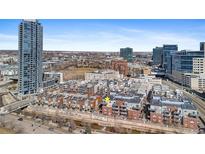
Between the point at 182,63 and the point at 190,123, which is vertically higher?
the point at 182,63

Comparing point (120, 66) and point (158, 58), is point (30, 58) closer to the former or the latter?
point (120, 66)

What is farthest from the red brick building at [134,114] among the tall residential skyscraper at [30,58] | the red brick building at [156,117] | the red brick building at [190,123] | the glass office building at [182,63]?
the tall residential skyscraper at [30,58]

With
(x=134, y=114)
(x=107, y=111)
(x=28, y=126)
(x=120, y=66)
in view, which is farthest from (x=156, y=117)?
(x=120, y=66)

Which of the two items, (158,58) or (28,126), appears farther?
(158,58)

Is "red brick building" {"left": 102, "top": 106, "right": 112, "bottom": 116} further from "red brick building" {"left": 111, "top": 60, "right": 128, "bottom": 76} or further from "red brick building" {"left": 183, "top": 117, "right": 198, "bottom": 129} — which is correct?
"red brick building" {"left": 111, "top": 60, "right": 128, "bottom": 76}

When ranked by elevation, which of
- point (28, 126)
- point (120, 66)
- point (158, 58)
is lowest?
point (28, 126)

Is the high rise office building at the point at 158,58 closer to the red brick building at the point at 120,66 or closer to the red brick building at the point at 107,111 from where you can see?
the red brick building at the point at 120,66
